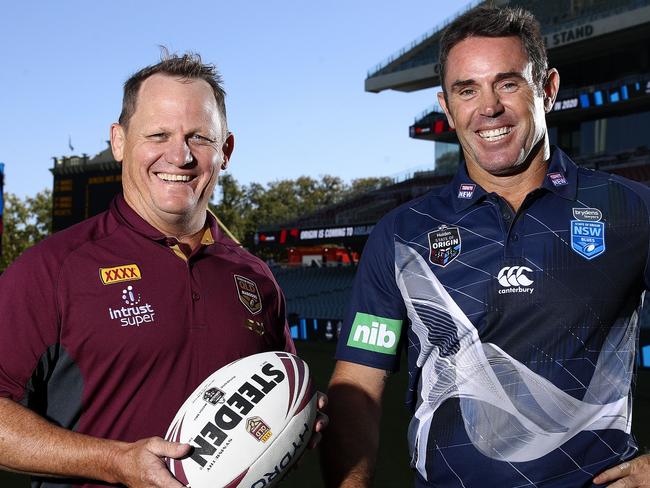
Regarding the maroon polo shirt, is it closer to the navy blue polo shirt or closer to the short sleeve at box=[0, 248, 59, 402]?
the short sleeve at box=[0, 248, 59, 402]

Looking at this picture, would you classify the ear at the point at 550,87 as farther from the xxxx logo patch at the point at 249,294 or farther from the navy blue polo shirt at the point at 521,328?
the xxxx logo patch at the point at 249,294

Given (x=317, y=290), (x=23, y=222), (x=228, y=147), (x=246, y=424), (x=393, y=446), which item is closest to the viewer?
(x=246, y=424)

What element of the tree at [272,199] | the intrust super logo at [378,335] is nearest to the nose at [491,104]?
the intrust super logo at [378,335]

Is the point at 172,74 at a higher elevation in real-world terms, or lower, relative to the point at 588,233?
higher

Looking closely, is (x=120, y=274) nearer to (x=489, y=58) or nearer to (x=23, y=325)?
(x=23, y=325)

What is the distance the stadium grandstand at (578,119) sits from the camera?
2523cm

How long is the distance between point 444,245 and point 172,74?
1137 millimetres

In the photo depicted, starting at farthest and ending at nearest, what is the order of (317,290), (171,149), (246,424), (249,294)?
(317,290) → (249,294) → (171,149) → (246,424)

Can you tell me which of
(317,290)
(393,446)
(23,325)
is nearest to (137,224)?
(23,325)

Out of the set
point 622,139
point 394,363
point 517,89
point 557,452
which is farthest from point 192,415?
point 622,139

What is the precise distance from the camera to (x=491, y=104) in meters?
2.40

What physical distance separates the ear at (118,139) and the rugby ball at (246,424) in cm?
93

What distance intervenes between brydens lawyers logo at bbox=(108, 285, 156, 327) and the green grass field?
3073mm

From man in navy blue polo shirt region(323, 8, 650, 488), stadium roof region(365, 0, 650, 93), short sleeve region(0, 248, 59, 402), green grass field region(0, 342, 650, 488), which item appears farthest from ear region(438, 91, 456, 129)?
stadium roof region(365, 0, 650, 93)
